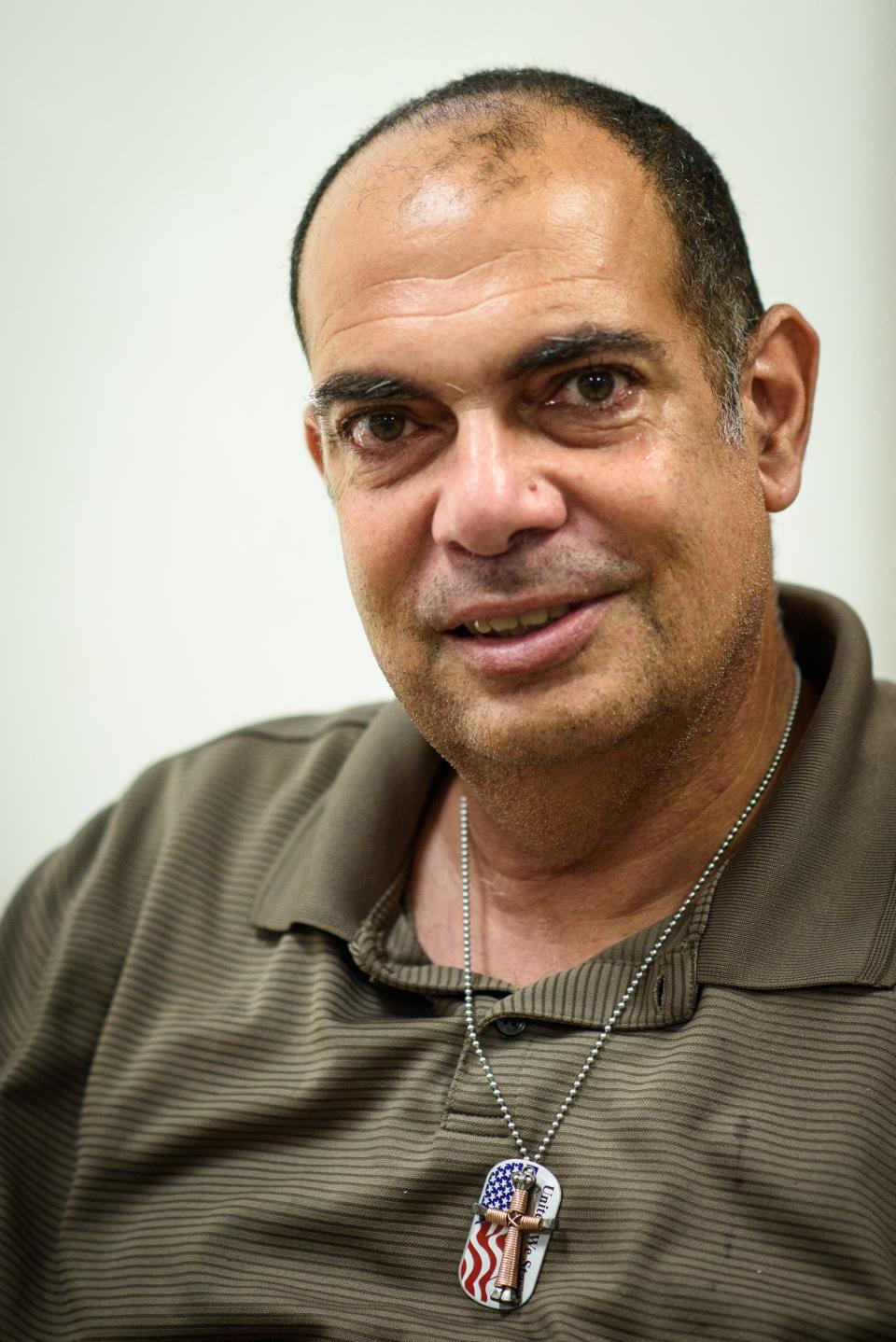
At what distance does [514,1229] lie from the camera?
1.13 m

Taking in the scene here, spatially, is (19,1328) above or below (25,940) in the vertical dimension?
below

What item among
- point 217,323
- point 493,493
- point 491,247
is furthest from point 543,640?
point 217,323

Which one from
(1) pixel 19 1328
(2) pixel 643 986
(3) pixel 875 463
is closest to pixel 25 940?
(1) pixel 19 1328

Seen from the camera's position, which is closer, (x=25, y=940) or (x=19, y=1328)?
(x=19, y=1328)

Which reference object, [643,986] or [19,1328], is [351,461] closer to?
[643,986]

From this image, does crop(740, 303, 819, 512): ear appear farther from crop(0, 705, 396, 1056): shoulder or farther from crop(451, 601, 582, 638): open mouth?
crop(0, 705, 396, 1056): shoulder

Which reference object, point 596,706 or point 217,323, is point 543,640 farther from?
point 217,323

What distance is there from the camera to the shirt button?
1242 millimetres

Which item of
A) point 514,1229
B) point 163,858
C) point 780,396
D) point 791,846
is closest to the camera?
point 514,1229

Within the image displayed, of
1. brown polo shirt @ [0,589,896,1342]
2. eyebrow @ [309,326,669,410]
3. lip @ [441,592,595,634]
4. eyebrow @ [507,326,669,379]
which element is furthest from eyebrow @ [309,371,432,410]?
brown polo shirt @ [0,589,896,1342]

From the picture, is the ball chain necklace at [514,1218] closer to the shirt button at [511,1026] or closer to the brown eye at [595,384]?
the shirt button at [511,1026]

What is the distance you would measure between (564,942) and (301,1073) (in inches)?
12.2

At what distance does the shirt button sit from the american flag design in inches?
4.9

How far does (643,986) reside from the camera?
4.00ft
